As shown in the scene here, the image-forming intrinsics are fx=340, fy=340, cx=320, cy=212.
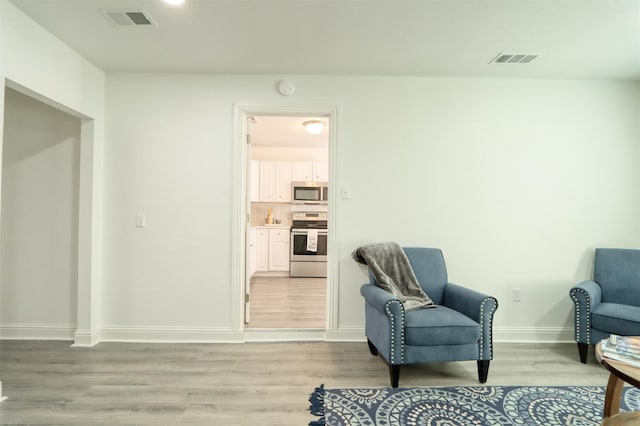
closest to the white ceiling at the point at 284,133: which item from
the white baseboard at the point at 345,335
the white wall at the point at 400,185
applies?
the white wall at the point at 400,185

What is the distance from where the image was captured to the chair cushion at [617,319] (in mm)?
2506

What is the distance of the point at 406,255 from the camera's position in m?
2.96

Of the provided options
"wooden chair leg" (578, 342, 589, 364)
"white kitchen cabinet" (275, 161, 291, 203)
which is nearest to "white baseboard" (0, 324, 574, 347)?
"wooden chair leg" (578, 342, 589, 364)

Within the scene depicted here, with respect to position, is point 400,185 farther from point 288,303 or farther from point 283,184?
point 283,184

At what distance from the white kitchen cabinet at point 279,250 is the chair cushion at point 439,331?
410 cm

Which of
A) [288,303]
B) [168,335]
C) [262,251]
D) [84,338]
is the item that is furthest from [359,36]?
[262,251]

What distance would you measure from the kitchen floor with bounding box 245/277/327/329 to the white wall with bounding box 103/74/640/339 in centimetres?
53

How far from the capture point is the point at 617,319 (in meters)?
2.57

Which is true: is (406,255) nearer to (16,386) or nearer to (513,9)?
(513,9)

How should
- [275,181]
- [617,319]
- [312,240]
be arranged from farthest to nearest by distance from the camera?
1. [275,181]
2. [312,240]
3. [617,319]

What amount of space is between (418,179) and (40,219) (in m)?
3.56

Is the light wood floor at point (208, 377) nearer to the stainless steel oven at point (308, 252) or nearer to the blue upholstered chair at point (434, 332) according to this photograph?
the blue upholstered chair at point (434, 332)

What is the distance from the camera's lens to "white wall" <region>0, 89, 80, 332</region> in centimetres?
316

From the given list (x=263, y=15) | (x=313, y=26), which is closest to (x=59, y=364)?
(x=263, y=15)
